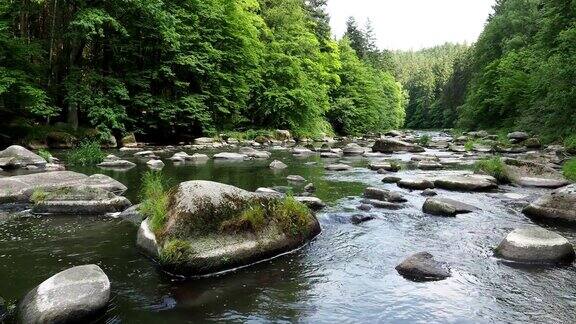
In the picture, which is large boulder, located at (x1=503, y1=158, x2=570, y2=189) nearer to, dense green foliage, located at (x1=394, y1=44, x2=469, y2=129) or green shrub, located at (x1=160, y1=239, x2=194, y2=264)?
green shrub, located at (x1=160, y1=239, x2=194, y2=264)

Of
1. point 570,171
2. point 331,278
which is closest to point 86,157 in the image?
point 331,278

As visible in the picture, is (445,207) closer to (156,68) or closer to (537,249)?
(537,249)

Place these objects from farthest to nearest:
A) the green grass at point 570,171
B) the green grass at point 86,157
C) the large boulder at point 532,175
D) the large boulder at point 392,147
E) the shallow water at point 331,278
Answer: the large boulder at point 392,147 → the green grass at point 86,157 → the green grass at point 570,171 → the large boulder at point 532,175 → the shallow water at point 331,278

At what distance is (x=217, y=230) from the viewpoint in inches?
251

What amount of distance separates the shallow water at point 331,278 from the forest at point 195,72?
1425cm

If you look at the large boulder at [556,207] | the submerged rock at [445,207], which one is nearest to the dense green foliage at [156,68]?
the submerged rock at [445,207]

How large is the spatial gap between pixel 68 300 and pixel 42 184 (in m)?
7.01

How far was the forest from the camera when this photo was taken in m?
21.4

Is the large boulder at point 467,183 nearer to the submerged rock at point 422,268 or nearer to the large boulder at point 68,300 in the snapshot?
the submerged rock at point 422,268

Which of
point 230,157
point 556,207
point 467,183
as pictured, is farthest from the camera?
point 230,157

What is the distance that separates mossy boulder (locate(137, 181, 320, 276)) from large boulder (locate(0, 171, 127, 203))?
13.5 feet

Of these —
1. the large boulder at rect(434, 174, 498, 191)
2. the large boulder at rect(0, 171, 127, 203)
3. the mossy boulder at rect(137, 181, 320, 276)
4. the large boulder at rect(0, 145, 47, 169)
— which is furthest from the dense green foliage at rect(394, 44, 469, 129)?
the mossy boulder at rect(137, 181, 320, 276)

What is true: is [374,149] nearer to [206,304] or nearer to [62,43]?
[62,43]

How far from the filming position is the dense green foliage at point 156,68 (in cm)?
2172
